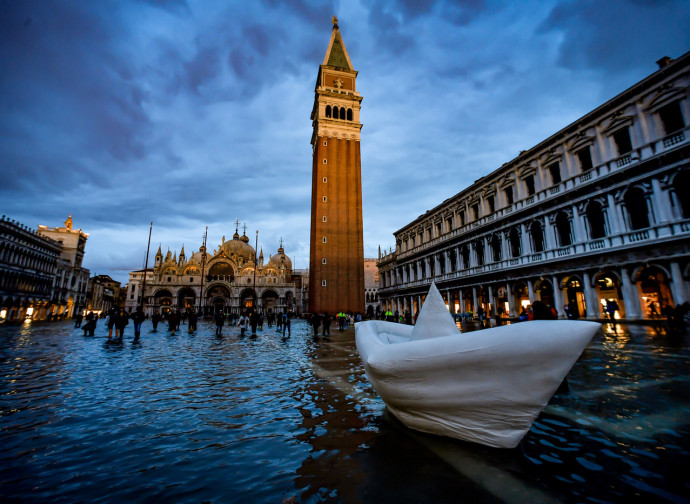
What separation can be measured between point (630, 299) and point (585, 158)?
9.07m

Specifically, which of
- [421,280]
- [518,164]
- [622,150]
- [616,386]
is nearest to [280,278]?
[421,280]

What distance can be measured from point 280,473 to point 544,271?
23257mm

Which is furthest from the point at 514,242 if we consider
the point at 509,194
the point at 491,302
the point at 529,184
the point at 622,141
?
the point at 622,141

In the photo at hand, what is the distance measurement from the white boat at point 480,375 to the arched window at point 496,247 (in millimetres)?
25334

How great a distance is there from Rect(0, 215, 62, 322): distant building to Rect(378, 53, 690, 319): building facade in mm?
50882

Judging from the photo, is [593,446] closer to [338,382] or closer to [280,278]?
[338,382]

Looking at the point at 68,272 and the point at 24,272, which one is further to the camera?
the point at 68,272

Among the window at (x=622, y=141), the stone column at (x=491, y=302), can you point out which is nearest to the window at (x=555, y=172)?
the window at (x=622, y=141)

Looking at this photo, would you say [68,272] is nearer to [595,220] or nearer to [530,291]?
[530,291]

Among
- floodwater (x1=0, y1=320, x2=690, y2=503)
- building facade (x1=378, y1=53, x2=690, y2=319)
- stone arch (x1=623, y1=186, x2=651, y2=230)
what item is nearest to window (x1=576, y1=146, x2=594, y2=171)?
building facade (x1=378, y1=53, x2=690, y2=319)

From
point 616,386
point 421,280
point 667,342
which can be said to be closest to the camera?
point 616,386

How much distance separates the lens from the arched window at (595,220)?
18.6m

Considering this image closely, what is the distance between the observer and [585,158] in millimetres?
20078

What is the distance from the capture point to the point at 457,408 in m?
3.18
